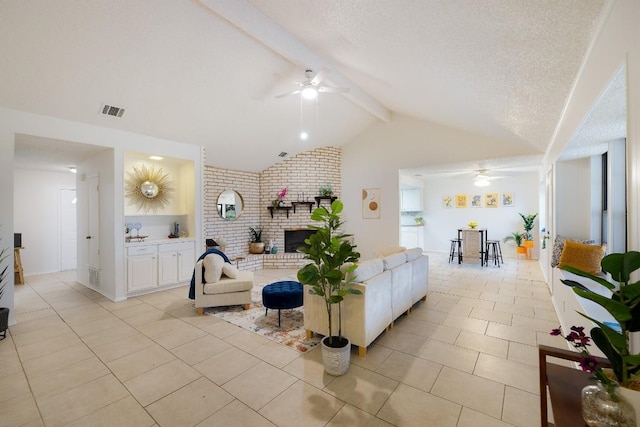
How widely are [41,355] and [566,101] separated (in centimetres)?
575

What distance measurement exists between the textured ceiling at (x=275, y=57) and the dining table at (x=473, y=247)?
106 inches

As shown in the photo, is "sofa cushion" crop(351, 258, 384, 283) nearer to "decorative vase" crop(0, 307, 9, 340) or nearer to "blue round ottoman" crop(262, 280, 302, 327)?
"blue round ottoman" crop(262, 280, 302, 327)

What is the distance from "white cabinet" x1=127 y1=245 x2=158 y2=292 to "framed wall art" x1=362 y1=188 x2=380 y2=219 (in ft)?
15.7

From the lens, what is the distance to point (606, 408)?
3.36ft

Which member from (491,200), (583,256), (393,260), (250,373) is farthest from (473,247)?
(250,373)

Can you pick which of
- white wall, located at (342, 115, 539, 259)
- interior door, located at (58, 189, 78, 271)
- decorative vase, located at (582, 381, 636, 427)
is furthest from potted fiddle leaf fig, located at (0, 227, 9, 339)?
white wall, located at (342, 115, 539, 259)

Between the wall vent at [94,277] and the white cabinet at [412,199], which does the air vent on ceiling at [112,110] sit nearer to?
the wall vent at [94,277]

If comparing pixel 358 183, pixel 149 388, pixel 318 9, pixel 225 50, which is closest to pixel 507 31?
pixel 318 9

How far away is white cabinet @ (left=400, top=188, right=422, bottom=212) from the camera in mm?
9359

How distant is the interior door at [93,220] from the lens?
187 inches

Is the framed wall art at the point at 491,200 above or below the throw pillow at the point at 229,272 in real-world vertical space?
above

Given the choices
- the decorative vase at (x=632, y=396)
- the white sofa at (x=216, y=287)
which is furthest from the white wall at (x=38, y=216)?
the decorative vase at (x=632, y=396)

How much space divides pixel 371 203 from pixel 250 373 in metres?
5.33

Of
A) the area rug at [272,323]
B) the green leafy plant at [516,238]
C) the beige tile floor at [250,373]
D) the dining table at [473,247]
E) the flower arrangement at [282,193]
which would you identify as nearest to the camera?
the beige tile floor at [250,373]
